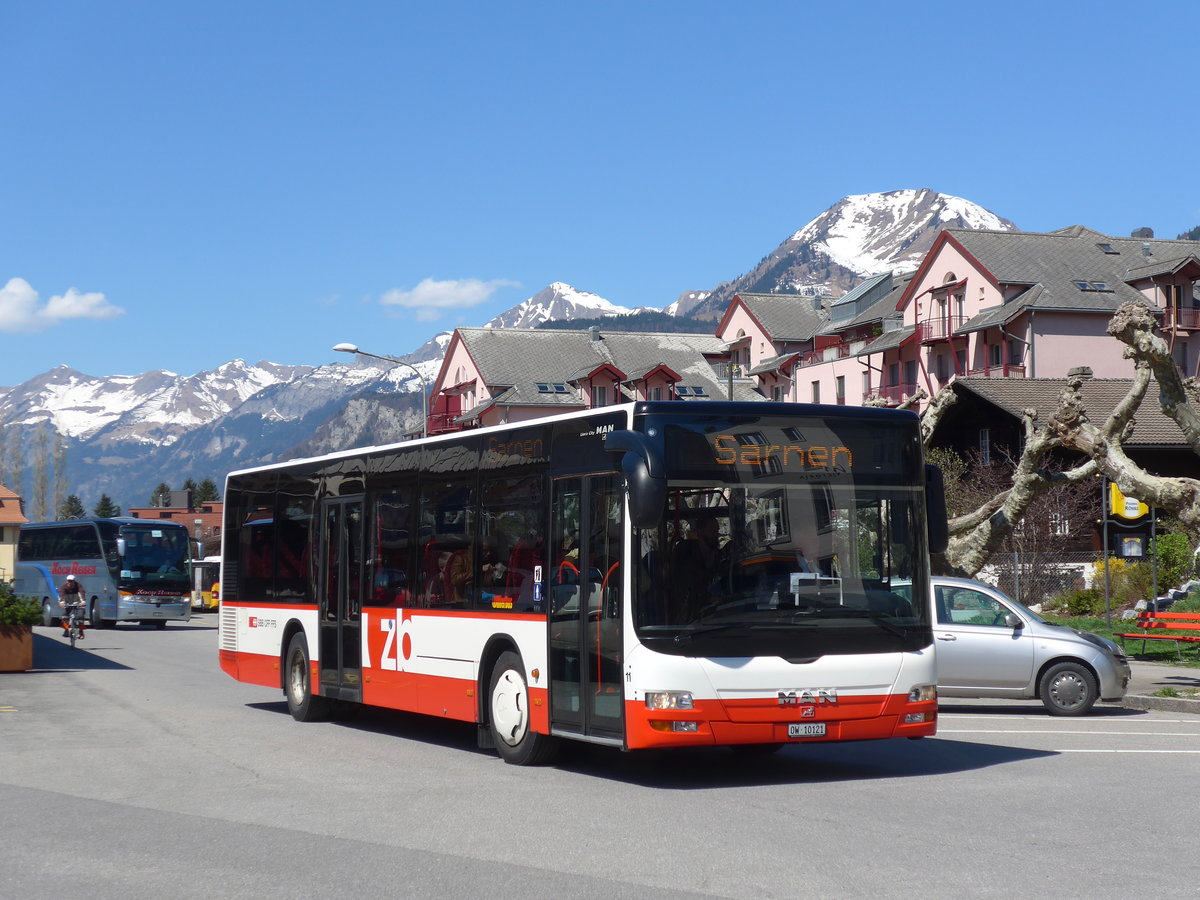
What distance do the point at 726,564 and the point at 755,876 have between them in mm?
3652

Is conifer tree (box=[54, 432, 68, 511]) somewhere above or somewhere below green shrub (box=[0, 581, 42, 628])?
above

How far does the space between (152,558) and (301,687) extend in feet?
113

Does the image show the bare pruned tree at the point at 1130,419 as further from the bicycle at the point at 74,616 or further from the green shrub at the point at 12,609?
the bicycle at the point at 74,616

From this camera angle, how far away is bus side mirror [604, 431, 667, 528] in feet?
35.9

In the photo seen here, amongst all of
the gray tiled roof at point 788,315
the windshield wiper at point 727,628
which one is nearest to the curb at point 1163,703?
the windshield wiper at point 727,628

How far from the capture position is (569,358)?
10138 centimetres

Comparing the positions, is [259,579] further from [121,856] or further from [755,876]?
[755,876]

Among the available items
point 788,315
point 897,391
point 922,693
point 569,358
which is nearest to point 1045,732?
point 922,693

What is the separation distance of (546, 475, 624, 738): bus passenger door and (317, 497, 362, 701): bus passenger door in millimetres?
4397

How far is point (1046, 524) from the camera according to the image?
40250mm

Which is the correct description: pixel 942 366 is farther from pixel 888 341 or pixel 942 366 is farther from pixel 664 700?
pixel 664 700

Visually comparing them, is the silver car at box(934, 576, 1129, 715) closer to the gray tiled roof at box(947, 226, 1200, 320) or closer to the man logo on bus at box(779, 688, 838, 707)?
the man logo on bus at box(779, 688, 838, 707)

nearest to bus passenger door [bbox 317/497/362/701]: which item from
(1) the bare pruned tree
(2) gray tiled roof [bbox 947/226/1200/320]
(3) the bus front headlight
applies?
(3) the bus front headlight

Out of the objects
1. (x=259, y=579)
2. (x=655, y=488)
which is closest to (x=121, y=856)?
(x=655, y=488)
